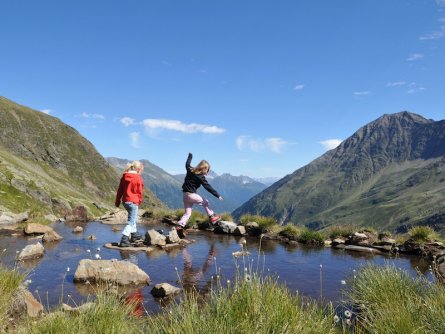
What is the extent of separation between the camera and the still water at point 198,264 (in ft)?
29.7

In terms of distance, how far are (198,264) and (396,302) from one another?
6558 millimetres

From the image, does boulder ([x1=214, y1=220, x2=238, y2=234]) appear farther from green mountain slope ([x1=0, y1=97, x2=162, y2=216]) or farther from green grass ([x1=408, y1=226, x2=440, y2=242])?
green mountain slope ([x1=0, y1=97, x2=162, y2=216])

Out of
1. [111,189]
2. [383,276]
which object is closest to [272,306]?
[383,276]

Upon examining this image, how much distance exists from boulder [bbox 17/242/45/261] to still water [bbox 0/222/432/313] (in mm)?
284

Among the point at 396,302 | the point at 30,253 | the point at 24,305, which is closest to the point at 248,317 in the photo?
the point at 396,302

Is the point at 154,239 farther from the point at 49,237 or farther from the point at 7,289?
the point at 7,289

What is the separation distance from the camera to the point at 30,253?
11.5 meters

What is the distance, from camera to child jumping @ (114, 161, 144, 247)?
14359 millimetres

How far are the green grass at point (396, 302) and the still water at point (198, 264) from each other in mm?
502

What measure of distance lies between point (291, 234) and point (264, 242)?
6.76ft

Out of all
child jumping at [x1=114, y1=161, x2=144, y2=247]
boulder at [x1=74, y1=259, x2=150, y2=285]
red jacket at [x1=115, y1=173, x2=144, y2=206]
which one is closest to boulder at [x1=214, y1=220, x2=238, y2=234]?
child jumping at [x1=114, y1=161, x2=144, y2=247]

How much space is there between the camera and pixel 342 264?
1309 centimetres

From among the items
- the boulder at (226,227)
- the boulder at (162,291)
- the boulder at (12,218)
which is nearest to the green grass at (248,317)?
the boulder at (162,291)

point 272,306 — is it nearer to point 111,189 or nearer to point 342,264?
point 342,264
